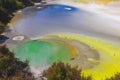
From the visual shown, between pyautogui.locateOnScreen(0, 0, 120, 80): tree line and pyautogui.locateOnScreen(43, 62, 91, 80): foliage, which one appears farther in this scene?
pyautogui.locateOnScreen(0, 0, 120, 80): tree line

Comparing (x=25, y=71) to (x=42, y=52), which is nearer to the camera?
(x=25, y=71)

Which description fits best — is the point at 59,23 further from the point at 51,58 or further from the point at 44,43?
the point at 51,58

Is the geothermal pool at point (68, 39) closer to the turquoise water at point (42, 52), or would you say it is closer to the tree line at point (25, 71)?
the turquoise water at point (42, 52)

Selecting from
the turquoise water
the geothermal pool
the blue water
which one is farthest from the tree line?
the blue water

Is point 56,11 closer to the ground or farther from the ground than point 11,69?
closer to the ground

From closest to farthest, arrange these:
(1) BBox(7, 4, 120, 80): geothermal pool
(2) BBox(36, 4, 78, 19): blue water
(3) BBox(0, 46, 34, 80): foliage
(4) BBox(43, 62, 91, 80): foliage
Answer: (4) BBox(43, 62, 91, 80): foliage, (3) BBox(0, 46, 34, 80): foliage, (1) BBox(7, 4, 120, 80): geothermal pool, (2) BBox(36, 4, 78, 19): blue water

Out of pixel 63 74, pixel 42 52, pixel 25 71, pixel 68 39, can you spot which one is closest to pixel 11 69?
pixel 25 71

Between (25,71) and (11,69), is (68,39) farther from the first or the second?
(11,69)

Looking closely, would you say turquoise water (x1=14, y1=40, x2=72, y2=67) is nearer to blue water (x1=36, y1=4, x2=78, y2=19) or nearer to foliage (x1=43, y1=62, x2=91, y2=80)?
foliage (x1=43, y1=62, x2=91, y2=80)

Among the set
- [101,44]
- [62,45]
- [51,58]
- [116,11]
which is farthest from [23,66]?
[116,11]
